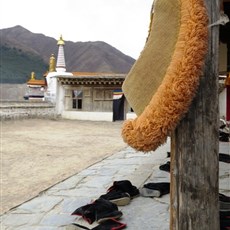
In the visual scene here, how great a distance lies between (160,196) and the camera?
3291 mm

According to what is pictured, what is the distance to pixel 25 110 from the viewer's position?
19.0m

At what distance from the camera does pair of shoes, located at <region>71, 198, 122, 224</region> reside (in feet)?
9.01

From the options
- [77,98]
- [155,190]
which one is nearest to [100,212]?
[155,190]

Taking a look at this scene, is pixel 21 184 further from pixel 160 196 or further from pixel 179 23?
pixel 179 23

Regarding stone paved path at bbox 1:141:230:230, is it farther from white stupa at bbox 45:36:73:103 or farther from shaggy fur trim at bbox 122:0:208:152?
white stupa at bbox 45:36:73:103

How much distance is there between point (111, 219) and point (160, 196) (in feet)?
2.60

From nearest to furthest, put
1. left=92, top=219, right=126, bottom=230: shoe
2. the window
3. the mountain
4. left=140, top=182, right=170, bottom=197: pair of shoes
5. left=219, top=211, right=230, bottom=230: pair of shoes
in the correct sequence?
left=219, top=211, right=230, bottom=230: pair of shoes
left=92, top=219, right=126, bottom=230: shoe
left=140, top=182, right=170, bottom=197: pair of shoes
the window
the mountain

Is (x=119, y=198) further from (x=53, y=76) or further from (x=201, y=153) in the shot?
(x=53, y=76)

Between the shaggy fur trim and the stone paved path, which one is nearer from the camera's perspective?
the shaggy fur trim

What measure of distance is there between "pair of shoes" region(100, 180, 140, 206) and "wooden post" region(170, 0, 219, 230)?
1722mm

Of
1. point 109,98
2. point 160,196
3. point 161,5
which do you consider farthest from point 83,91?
point 161,5

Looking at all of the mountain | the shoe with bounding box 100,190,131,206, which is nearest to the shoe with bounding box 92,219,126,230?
the shoe with bounding box 100,190,131,206

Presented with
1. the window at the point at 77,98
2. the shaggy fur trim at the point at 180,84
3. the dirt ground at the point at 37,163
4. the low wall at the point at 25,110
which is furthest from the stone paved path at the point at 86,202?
the window at the point at 77,98

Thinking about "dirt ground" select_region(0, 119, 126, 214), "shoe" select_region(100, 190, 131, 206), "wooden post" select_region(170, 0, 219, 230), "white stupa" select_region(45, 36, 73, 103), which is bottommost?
"dirt ground" select_region(0, 119, 126, 214)
